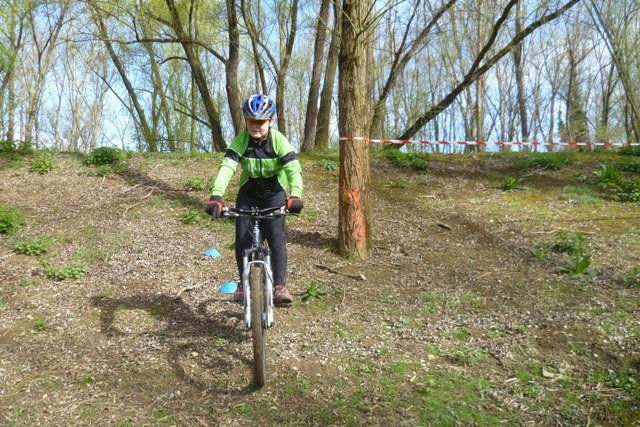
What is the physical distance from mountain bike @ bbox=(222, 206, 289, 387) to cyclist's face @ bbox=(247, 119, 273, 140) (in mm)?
691

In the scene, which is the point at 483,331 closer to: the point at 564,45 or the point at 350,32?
the point at 350,32

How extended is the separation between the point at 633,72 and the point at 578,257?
22085 mm

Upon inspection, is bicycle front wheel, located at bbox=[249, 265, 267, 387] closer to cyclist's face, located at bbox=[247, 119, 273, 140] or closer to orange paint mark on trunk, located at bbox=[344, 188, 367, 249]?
cyclist's face, located at bbox=[247, 119, 273, 140]

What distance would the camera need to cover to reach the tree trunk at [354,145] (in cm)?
614

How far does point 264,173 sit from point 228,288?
71.9 inches

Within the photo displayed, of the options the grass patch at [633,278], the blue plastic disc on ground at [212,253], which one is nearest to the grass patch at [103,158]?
the blue plastic disc on ground at [212,253]

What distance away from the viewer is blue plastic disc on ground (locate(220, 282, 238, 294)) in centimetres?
539

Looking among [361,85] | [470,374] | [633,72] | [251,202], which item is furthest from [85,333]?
[633,72]

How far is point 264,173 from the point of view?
4188 millimetres

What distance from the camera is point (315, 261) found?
20.5 ft

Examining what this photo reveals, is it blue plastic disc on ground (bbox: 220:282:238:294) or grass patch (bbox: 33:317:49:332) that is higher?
blue plastic disc on ground (bbox: 220:282:238:294)

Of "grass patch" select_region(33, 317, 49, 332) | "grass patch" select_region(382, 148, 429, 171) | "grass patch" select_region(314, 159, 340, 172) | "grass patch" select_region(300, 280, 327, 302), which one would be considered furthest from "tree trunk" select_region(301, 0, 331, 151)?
"grass patch" select_region(33, 317, 49, 332)

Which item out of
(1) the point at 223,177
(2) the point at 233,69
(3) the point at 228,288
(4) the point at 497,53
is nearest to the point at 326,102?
(2) the point at 233,69

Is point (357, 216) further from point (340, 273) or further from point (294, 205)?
point (294, 205)
